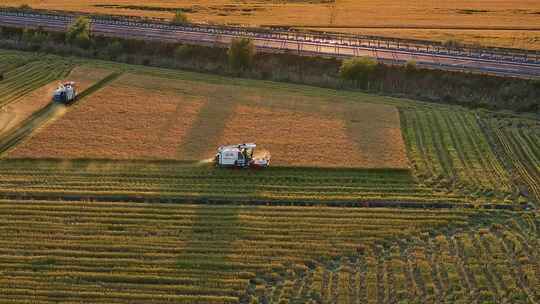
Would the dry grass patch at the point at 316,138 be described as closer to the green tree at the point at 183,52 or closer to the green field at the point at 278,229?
the green field at the point at 278,229

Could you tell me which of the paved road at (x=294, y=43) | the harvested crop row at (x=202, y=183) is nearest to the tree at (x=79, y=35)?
the paved road at (x=294, y=43)

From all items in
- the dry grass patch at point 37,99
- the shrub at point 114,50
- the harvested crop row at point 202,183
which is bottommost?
the harvested crop row at point 202,183

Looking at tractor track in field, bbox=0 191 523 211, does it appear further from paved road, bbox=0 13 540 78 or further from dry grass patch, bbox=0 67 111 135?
paved road, bbox=0 13 540 78

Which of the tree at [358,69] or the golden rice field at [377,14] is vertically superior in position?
the golden rice field at [377,14]

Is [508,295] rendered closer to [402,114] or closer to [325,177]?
[325,177]

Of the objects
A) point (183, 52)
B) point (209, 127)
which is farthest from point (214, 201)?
point (183, 52)

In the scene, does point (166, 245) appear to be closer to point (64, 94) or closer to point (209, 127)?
point (209, 127)

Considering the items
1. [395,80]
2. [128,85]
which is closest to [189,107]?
[128,85]
